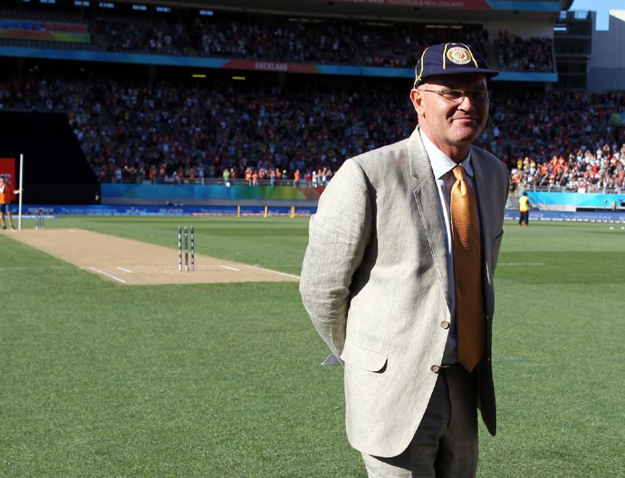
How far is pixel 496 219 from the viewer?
13.2 ft

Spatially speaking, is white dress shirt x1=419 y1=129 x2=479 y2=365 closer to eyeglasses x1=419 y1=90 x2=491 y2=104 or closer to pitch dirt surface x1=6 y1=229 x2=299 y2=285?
eyeglasses x1=419 y1=90 x2=491 y2=104

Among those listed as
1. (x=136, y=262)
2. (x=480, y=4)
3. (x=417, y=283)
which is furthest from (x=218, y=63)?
(x=417, y=283)

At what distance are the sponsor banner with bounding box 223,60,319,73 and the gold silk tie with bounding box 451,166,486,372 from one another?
65545 mm

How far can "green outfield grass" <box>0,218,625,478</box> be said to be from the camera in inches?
247

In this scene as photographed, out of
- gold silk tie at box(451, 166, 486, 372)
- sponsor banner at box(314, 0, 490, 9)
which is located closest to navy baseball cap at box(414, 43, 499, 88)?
gold silk tie at box(451, 166, 486, 372)

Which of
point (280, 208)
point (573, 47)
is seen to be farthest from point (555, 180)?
point (573, 47)

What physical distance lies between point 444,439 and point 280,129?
64460 mm

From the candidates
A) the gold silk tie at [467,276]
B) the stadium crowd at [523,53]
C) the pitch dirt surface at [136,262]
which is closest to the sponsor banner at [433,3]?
the stadium crowd at [523,53]

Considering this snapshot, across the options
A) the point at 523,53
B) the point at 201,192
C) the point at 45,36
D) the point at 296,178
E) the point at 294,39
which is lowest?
the point at 201,192

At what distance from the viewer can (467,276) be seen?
3727 mm

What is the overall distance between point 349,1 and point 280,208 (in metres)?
19.1

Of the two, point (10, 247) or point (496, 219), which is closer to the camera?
point (496, 219)

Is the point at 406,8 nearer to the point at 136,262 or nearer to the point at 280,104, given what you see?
the point at 280,104

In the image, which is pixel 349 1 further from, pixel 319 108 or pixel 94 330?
pixel 94 330
